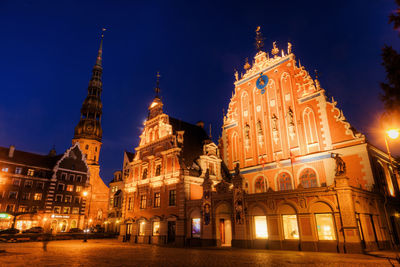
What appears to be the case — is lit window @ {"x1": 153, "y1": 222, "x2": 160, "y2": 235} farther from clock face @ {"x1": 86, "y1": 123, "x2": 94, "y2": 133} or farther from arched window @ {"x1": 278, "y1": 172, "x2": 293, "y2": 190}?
clock face @ {"x1": 86, "y1": 123, "x2": 94, "y2": 133}

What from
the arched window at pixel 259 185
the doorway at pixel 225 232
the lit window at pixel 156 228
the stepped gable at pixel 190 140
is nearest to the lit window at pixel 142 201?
the lit window at pixel 156 228

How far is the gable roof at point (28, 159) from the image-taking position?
1908 inches

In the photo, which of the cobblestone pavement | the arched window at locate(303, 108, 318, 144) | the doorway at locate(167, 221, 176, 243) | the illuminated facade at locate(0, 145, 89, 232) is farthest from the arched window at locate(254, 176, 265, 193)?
the illuminated facade at locate(0, 145, 89, 232)

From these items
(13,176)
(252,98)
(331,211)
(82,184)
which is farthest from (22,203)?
(331,211)

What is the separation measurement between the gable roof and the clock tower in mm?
16450

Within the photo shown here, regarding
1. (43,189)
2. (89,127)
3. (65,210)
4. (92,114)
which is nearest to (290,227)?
(65,210)

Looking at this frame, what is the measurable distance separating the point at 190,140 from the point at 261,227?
15985 mm

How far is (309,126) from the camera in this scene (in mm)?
24156

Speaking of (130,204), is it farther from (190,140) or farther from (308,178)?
(308,178)

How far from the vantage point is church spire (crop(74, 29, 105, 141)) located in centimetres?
8356

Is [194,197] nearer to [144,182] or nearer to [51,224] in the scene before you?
[144,182]

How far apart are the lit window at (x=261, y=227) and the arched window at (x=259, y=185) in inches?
152

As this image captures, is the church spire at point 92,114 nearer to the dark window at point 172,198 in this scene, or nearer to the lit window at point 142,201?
the lit window at point 142,201

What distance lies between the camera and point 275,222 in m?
21.2
